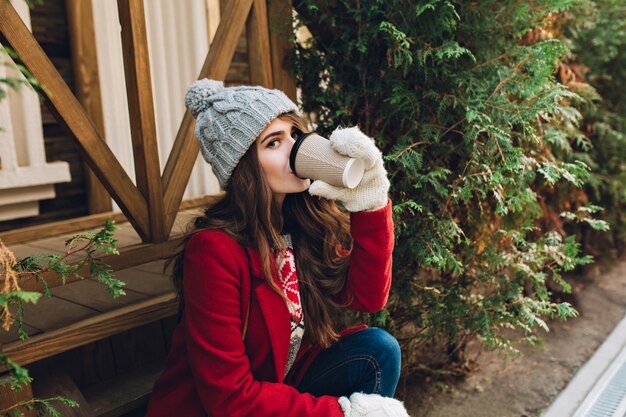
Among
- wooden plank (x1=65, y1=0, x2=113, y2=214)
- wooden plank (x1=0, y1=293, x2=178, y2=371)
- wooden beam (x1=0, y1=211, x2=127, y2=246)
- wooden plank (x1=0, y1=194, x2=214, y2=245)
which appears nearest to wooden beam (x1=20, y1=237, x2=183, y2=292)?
wooden plank (x1=0, y1=293, x2=178, y2=371)

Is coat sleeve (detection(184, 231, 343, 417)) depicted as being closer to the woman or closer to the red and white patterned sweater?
the woman

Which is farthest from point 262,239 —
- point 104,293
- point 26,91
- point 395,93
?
point 26,91

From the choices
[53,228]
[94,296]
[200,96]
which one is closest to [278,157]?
[200,96]

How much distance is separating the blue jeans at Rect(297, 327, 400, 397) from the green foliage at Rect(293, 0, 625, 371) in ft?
1.39

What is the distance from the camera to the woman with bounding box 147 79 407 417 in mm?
1617

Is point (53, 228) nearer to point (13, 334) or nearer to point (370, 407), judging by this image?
point (13, 334)

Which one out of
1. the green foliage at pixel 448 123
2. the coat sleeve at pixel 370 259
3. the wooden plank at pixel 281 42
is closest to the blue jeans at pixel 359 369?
the coat sleeve at pixel 370 259

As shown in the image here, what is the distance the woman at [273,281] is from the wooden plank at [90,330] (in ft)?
1.13

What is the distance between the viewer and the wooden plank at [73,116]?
173cm

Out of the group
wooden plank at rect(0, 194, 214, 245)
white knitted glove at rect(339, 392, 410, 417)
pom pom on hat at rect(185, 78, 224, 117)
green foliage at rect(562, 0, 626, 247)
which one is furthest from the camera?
green foliage at rect(562, 0, 626, 247)

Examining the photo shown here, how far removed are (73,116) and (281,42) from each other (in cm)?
97

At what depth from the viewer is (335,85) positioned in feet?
8.20

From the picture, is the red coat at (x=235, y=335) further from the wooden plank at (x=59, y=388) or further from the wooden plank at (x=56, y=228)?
the wooden plank at (x=56, y=228)

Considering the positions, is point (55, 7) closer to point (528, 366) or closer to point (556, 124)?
point (556, 124)
